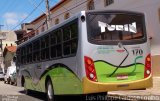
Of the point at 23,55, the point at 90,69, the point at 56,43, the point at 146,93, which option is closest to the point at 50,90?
the point at 56,43

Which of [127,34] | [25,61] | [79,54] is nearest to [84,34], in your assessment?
[79,54]

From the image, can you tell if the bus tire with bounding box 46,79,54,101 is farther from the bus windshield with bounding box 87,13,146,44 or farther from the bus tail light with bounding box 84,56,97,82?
the bus windshield with bounding box 87,13,146,44

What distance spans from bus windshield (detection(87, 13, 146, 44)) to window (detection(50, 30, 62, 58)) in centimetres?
188

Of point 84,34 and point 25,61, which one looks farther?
point 25,61

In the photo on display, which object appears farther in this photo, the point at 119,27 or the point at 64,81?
the point at 64,81

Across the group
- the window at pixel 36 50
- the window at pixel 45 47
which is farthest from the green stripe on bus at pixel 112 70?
the window at pixel 36 50

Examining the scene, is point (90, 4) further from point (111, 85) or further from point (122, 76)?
point (111, 85)

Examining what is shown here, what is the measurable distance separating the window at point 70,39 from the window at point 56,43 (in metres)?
0.45

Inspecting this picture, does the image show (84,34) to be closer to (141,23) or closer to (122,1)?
(141,23)

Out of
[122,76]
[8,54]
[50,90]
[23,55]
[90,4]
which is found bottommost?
[50,90]

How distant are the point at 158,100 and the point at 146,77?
138 centimetres

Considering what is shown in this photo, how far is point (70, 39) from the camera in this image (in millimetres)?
12312

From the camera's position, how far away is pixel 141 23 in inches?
482

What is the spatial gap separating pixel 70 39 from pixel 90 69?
1463mm
